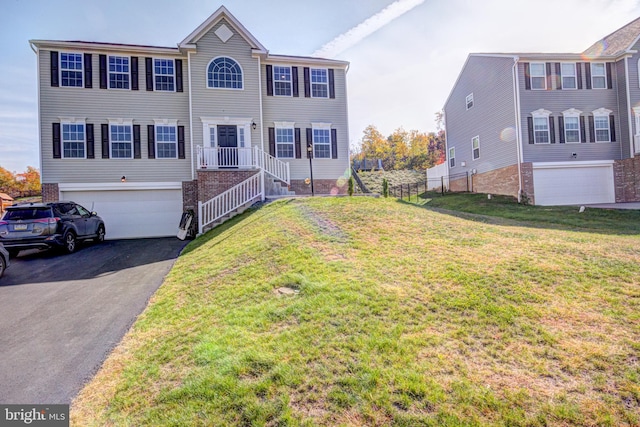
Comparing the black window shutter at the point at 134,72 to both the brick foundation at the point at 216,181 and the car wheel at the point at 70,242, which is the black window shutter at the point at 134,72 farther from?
the car wheel at the point at 70,242

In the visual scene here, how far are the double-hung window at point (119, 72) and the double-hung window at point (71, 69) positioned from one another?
3.79 feet

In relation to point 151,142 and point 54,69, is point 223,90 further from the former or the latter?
point 54,69

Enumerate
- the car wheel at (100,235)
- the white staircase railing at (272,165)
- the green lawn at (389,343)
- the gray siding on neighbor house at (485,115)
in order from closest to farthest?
the green lawn at (389,343) → the car wheel at (100,235) → the white staircase railing at (272,165) → the gray siding on neighbor house at (485,115)

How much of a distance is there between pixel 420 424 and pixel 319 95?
15.6m

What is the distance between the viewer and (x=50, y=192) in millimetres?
13734

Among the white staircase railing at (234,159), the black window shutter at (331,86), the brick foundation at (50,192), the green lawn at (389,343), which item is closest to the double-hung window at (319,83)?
the black window shutter at (331,86)

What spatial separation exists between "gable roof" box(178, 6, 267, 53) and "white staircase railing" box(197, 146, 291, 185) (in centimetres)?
479

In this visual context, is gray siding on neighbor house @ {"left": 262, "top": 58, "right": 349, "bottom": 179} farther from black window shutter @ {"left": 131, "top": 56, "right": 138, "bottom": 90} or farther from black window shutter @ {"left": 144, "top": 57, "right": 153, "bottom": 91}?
black window shutter @ {"left": 131, "top": 56, "right": 138, "bottom": 90}

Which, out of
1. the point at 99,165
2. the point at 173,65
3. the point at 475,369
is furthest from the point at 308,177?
the point at 475,369

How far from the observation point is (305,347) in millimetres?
3344

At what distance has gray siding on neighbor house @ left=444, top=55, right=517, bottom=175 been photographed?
56.7 ft

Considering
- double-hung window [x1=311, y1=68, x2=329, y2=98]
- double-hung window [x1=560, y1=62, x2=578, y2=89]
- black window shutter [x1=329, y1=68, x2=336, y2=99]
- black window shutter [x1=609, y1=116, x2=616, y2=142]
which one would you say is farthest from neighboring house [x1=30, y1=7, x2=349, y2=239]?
black window shutter [x1=609, y1=116, x2=616, y2=142]

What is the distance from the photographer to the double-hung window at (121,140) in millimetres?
14398

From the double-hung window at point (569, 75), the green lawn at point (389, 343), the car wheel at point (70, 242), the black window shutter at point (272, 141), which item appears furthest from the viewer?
the double-hung window at point (569, 75)
